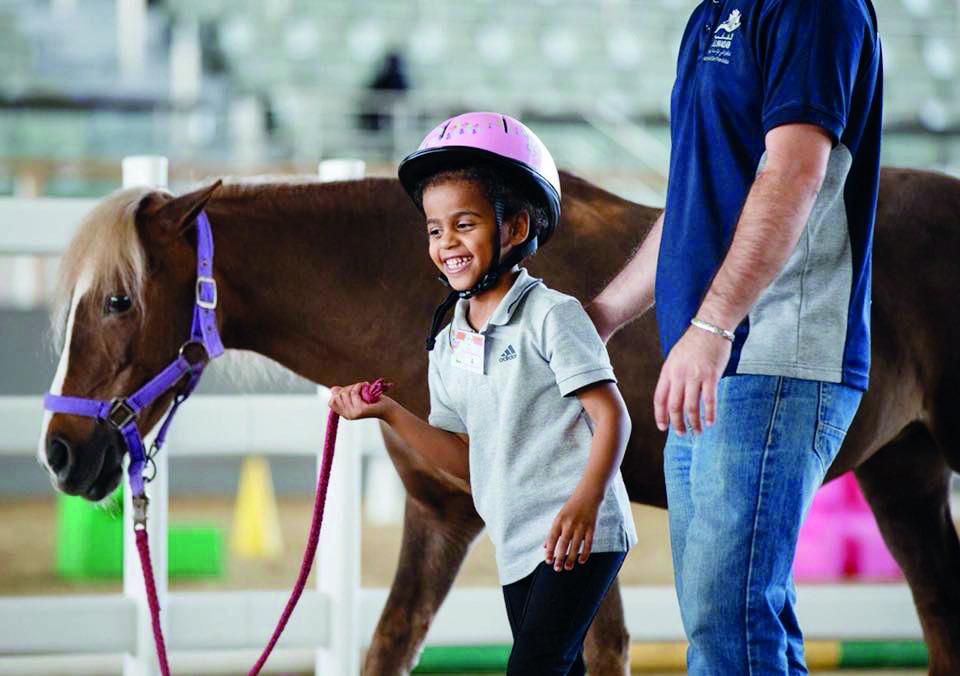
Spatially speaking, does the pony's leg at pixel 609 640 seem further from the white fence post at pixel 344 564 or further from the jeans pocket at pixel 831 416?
the jeans pocket at pixel 831 416

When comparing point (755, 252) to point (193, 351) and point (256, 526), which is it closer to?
point (193, 351)

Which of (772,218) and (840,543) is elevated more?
(772,218)

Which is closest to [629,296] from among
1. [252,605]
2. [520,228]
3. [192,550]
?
[520,228]

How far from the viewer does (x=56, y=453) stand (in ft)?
7.22

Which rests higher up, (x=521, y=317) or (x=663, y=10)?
(x=663, y=10)

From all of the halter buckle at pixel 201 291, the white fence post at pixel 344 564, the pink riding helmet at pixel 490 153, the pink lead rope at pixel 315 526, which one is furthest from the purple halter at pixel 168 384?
the pink riding helmet at pixel 490 153

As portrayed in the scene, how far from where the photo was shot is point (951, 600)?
8.88 feet

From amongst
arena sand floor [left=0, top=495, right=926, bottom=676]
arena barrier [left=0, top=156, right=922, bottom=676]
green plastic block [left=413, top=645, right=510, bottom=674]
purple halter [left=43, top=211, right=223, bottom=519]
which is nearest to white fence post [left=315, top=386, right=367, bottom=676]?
arena barrier [left=0, top=156, right=922, bottom=676]

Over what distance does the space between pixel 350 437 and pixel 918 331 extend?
130 centimetres

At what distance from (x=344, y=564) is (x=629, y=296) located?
49.8 inches

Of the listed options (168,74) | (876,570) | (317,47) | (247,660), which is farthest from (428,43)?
(247,660)

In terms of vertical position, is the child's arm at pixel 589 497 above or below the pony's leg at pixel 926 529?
above

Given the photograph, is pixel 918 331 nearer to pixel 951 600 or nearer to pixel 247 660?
pixel 951 600

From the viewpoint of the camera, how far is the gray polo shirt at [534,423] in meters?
1.63
